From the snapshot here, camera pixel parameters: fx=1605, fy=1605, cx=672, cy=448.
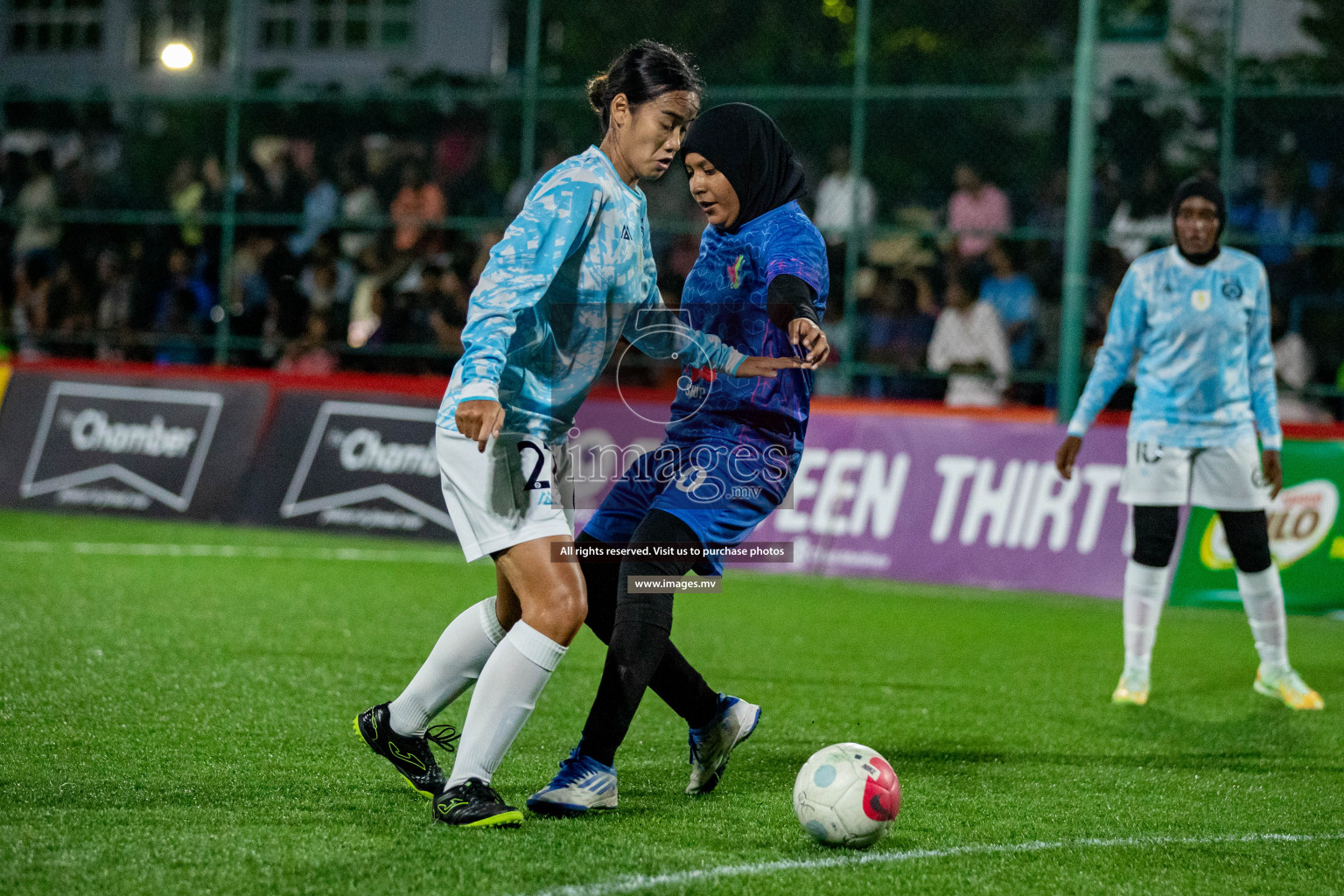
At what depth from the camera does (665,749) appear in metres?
5.40

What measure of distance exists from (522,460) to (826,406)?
23.5ft

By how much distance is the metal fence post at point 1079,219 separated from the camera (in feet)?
35.4

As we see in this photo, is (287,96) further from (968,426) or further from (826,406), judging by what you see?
(968,426)

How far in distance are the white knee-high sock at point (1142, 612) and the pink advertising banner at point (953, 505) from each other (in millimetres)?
3128

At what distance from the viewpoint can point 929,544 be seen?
10.4 meters

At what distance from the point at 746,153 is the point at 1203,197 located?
117 inches

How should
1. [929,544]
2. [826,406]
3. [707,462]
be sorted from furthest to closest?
1. [826,406]
2. [929,544]
3. [707,462]

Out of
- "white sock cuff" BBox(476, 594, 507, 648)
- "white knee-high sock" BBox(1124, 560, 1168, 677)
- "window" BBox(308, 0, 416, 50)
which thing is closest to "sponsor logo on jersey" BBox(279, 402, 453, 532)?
"white knee-high sock" BBox(1124, 560, 1168, 677)

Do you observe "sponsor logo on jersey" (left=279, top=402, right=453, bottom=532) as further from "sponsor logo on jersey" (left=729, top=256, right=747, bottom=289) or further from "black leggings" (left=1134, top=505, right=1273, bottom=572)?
"sponsor logo on jersey" (left=729, top=256, right=747, bottom=289)

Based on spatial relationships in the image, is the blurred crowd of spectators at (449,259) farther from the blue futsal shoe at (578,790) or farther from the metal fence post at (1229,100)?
the blue futsal shoe at (578,790)

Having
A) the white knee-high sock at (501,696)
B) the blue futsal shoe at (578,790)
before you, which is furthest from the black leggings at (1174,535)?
the white knee-high sock at (501,696)

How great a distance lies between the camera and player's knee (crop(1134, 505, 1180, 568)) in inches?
265

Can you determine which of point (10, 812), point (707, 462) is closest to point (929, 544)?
point (707, 462)

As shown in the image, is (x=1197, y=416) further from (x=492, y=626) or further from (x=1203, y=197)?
(x=492, y=626)
